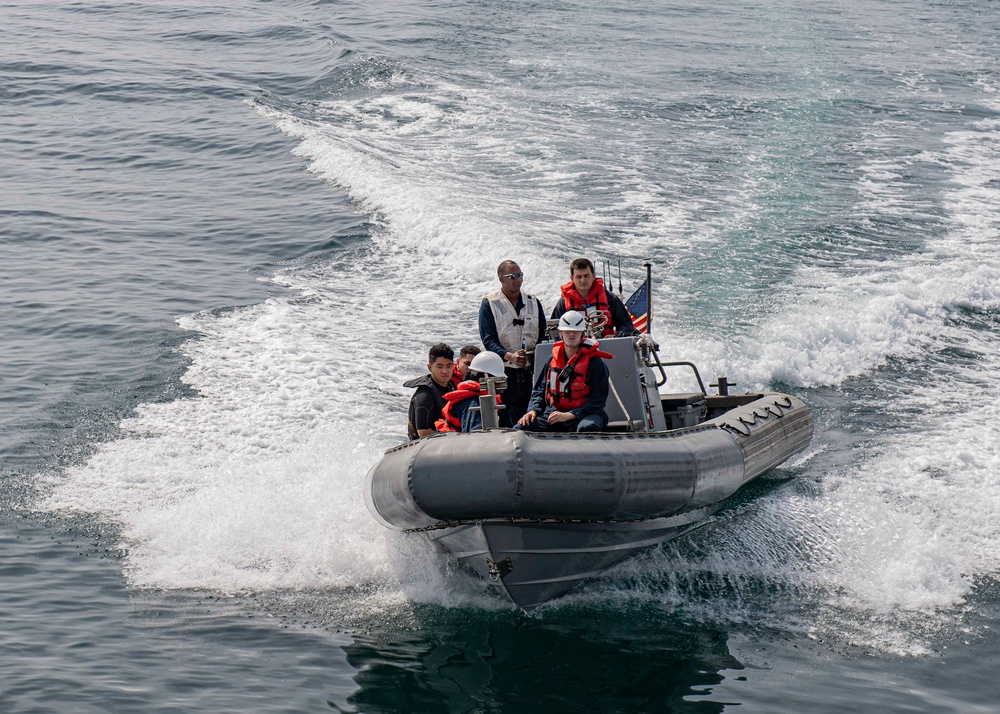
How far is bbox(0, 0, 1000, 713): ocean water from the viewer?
5996 mm

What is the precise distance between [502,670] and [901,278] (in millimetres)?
8577

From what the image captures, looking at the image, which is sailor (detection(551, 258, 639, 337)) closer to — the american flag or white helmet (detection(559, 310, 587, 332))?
the american flag

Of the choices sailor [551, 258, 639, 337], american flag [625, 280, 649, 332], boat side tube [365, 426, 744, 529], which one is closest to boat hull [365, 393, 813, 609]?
boat side tube [365, 426, 744, 529]

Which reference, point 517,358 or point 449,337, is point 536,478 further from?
point 449,337

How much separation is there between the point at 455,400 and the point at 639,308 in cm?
251

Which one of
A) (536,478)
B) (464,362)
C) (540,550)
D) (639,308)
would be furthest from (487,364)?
(639,308)

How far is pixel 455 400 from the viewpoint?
696cm

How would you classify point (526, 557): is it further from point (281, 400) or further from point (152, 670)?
point (281, 400)

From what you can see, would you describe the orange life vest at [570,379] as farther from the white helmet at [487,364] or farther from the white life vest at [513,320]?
the white life vest at [513,320]

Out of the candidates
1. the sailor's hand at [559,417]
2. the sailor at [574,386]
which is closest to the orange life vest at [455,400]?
the sailor at [574,386]

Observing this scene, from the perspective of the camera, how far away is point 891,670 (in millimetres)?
5762

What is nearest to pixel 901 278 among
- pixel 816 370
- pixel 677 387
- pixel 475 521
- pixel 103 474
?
pixel 816 370

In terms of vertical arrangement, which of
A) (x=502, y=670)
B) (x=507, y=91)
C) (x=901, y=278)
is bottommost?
(x=502, y=670)

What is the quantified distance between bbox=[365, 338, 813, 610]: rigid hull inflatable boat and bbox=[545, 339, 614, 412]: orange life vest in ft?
1.41
